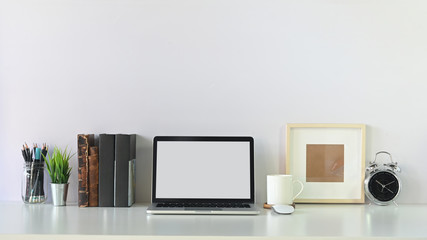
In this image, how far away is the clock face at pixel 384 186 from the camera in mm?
1751

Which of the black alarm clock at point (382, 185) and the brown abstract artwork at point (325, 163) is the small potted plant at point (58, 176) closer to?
the brown abstract artwork at point (325, 163)

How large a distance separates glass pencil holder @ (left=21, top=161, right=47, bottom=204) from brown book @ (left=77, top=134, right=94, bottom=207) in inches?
6.5

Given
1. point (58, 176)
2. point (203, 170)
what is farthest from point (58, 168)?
point (203, 170)

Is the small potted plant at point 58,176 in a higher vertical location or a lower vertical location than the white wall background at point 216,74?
A: lower

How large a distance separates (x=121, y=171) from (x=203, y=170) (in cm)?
28

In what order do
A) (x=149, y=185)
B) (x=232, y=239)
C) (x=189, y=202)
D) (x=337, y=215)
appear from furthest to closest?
(x=149, y=185) < (x=189, y=202) < (x=337, y=215) < (x=232, y=239)

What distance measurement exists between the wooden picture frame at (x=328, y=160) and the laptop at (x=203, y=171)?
0.60 feet

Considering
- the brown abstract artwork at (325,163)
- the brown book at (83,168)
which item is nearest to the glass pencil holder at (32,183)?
the brown book at (83,168)

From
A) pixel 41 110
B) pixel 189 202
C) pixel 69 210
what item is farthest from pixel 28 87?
pixel 189 202

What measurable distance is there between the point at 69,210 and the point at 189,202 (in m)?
0.40

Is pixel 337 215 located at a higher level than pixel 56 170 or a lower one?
lower

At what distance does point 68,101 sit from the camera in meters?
1.82

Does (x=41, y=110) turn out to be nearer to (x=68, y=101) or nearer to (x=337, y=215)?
(x=68, y=101)

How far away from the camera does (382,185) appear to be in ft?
5.75
